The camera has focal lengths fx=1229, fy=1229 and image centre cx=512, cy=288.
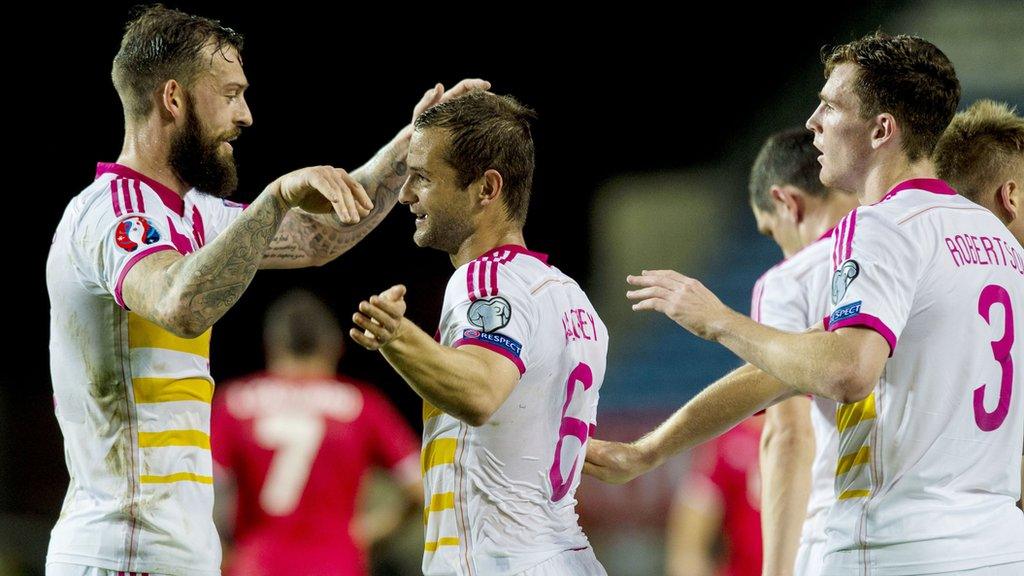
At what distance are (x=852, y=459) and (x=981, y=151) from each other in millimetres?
1195

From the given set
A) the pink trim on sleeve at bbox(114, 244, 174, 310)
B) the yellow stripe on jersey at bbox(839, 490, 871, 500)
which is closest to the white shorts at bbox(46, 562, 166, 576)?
the pink trim on sleeve at bbox(114, 244, 174, 310)

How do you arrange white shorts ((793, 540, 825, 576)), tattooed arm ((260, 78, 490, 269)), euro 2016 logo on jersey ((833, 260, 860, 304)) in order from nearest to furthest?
1. euro 2016 logo on jersey ((833, 260, 860, 304))
2. white shorts ((793, 540, 825, 576))
3. tattooed arm ((260, 78, 490, 269))

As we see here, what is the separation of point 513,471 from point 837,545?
91 cm

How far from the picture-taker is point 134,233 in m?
3.55

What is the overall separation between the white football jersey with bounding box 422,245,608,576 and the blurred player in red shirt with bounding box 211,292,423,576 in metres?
3.63

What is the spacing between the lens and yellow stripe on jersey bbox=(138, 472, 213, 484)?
3.62 m

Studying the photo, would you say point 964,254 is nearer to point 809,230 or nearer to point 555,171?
point 809,230

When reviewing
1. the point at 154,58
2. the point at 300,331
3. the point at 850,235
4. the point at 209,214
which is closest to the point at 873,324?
the point at 850,235

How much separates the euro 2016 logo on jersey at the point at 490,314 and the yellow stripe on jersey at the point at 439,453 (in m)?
0.38

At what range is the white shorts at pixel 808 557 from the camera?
4.32 meters

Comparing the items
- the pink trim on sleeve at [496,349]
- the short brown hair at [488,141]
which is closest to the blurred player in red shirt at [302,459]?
the short brown hair at [488,141]

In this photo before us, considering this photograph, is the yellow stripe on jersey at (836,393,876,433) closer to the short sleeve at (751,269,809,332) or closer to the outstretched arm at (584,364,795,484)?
the outstretched arm at (584,364,795,484)

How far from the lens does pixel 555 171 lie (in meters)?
14.5


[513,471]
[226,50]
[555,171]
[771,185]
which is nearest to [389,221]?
[555,171]
